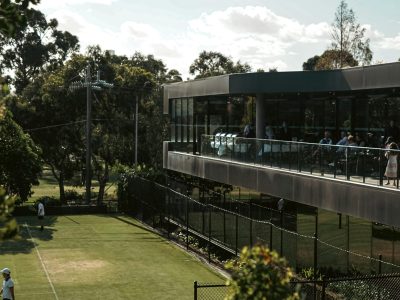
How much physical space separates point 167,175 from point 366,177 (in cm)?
2284

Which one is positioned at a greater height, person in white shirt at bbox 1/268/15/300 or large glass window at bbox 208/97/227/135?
large glass window at bbox 208/97/227/135

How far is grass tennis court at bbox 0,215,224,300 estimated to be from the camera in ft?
74.7

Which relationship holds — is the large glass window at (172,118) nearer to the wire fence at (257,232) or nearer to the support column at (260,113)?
the wire fence at (257,232)

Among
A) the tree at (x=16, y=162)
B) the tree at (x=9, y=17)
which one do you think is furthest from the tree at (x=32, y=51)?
the tree at (x=9, y=17)

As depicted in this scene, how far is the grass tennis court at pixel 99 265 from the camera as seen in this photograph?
22766 millimetres

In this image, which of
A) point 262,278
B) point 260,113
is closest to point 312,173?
point 260,113

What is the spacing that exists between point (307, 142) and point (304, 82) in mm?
2547

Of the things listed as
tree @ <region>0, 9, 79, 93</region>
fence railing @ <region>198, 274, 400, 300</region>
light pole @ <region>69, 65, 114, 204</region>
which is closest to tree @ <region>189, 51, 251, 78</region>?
tree @ <region>0, 9, 79, 93</region>

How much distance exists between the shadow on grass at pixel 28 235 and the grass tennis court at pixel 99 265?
0.14ft

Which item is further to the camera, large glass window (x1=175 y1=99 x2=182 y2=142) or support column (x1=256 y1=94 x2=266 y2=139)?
large glass window (x1=175 y1=99 x2=182 y2=142)

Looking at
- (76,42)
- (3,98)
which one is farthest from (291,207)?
(76,42)

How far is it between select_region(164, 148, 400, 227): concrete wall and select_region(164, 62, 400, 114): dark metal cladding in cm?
330

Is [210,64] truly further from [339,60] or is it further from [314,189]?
[314,189]

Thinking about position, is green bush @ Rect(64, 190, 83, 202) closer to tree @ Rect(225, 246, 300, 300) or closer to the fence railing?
the fence railing
